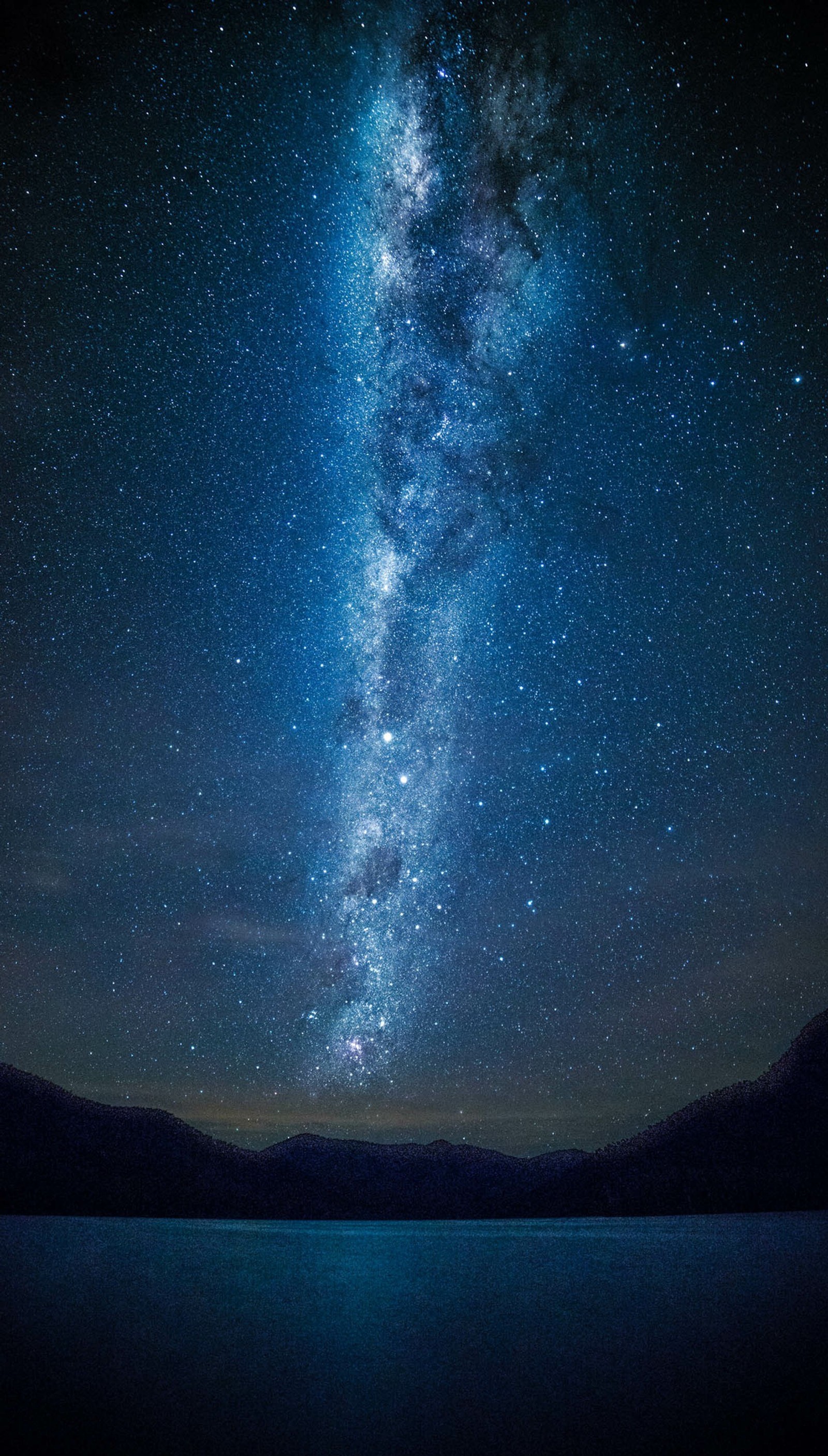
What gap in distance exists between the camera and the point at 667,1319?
7086 mm

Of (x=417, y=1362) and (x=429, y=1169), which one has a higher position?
(x=417, y=1362)

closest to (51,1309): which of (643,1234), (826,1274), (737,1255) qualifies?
(826,1274)

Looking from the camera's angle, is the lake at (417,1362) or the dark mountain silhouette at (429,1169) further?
the dark mountain silhouette at (429,1169)

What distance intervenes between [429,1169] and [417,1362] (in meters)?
111

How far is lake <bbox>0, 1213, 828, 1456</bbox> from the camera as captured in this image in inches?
139

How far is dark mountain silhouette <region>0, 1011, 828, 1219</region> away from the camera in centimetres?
7575

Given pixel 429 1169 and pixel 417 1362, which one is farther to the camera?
pixel 429 1169

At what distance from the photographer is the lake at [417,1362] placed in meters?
3.54

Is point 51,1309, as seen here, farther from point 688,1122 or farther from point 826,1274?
point 688,1122

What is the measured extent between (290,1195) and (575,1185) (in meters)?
37.2

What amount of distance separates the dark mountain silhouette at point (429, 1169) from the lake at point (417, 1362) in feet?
244

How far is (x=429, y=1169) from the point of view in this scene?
3935 inches

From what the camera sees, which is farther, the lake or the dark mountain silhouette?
the dark mountain silhouette

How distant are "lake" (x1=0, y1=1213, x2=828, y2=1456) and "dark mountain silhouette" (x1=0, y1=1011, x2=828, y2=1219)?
74447 mm
